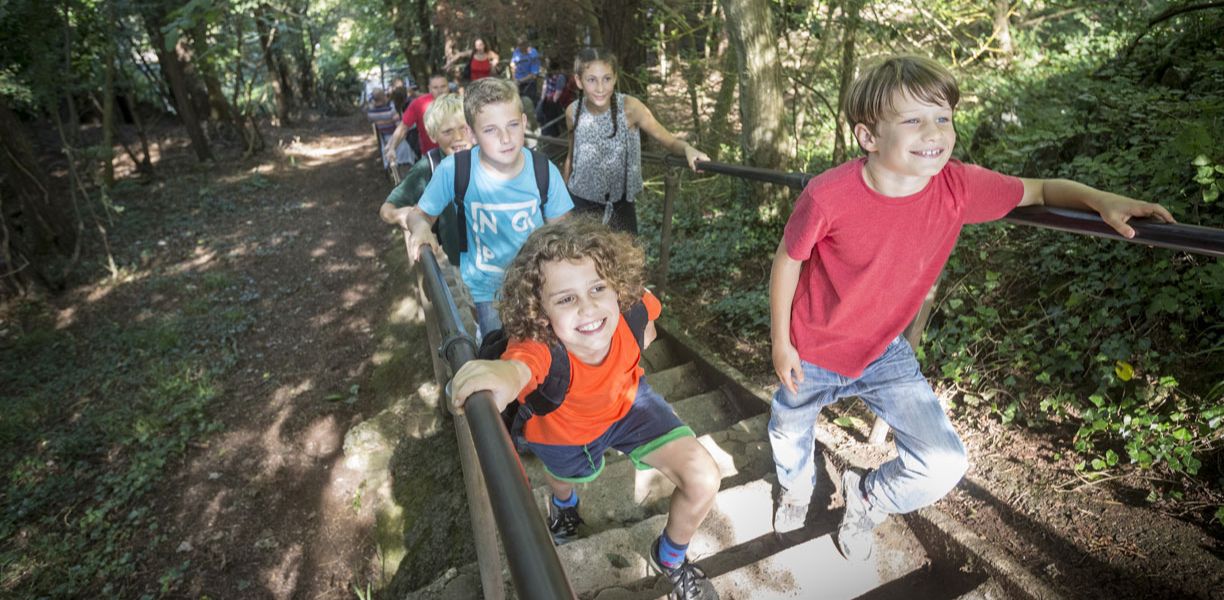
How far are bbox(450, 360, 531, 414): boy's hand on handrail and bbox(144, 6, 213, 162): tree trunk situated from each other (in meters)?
14.6

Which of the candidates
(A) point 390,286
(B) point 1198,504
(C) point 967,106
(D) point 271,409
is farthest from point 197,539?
(C) point 967,106

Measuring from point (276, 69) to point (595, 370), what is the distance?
2258 centimetres

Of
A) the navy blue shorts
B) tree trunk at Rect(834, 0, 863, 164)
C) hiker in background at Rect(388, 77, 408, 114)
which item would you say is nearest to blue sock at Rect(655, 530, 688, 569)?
the navy blue shorts

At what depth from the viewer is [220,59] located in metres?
15.1

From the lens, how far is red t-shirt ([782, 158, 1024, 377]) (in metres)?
1.85

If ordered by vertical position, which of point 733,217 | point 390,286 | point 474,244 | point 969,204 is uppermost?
point 969,204

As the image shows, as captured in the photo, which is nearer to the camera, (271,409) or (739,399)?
(739,399)

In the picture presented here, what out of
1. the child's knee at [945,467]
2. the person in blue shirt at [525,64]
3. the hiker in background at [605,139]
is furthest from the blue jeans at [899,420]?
the person in blue shirt at [525,64]

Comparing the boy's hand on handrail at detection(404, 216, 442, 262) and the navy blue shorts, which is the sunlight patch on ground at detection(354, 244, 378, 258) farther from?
the navy blue shorts

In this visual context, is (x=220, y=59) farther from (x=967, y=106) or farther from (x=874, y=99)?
(x=874, y=99)

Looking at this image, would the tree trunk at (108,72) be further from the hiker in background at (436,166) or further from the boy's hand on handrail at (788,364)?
the boy's hand on handrail at (788,364)

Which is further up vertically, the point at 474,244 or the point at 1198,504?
the point at 474,244

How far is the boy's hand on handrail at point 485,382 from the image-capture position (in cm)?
133

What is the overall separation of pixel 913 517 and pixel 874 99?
1545 mm
